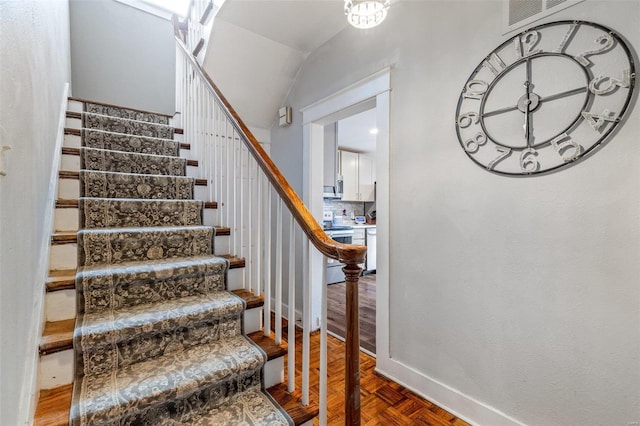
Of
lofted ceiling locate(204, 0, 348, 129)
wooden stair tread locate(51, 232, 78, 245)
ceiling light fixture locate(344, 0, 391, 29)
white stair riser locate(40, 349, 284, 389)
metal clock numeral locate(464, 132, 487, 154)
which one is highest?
lofted ceiling locate(204, 0, 348, 129)

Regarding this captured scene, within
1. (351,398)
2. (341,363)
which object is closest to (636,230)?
(351,398)

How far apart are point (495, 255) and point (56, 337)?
2064 millimetres

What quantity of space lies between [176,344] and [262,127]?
8.26ft

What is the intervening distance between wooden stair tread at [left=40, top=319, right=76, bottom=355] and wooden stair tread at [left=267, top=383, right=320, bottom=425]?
2.85 ft

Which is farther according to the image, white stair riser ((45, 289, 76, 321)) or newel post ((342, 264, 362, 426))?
white stair riser ((45, 289, 76, 321))

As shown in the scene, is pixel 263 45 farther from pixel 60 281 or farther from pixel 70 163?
pixel 60 281

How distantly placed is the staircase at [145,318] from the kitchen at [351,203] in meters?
1.41

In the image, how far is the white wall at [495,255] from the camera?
3.77 ft

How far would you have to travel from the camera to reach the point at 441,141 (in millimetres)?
1702

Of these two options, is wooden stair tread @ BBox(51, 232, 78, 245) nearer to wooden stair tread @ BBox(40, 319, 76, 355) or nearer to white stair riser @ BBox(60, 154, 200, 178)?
wooden stair tread @ BBox(40, 319, 76, 355)

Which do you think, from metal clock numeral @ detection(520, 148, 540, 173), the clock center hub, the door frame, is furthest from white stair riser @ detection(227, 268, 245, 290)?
the clock center hub

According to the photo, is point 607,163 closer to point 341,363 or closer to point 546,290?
point 546,290

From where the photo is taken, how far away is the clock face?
115 centimetres

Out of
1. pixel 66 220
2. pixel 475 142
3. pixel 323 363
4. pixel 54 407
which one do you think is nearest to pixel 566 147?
pixel 475 142
